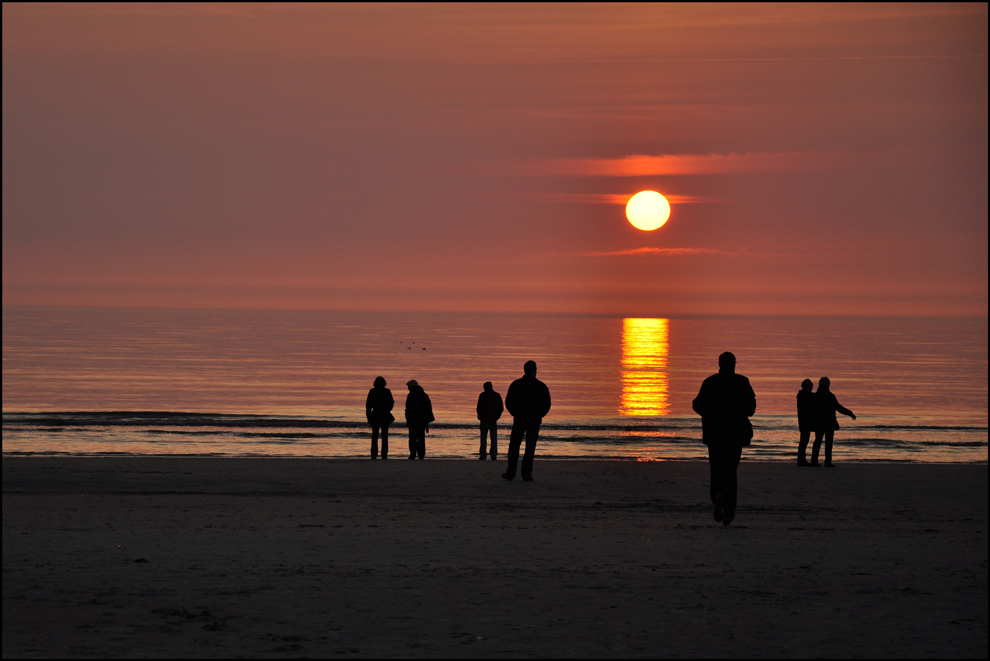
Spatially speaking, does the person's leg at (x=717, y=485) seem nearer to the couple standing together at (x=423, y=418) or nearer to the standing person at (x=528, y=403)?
the standing person at (x=528, y=403)

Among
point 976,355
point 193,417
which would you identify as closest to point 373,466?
Answer: point 193,417

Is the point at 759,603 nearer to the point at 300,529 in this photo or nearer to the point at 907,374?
the point at 300,529

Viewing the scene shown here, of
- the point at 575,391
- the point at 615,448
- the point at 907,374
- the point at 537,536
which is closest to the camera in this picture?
the point at 537,536

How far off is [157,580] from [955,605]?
559 centimetres

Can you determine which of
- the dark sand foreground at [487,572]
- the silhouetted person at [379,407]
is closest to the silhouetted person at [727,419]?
the dark sand foreground at [487,572]

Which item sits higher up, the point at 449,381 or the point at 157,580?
the point at 449,381

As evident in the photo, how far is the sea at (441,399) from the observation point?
27.4 metres

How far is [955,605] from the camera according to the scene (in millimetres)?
6559

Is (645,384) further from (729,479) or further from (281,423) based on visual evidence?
(729,479)

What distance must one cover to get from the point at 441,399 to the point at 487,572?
42.8 metres

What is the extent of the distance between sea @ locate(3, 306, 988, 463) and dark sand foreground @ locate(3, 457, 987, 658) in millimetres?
12058

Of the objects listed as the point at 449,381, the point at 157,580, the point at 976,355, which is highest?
the point at 976,355

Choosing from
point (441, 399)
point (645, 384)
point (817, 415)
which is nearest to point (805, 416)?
point (817, 415)

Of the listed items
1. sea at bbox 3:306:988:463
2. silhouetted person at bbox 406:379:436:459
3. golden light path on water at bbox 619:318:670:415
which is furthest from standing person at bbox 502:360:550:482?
golden light path on water at bbox 619:318:670:415
